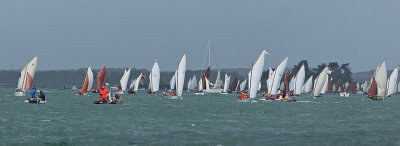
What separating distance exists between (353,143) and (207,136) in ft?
30.9

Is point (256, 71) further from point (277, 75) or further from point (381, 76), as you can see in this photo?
point (381, 76)

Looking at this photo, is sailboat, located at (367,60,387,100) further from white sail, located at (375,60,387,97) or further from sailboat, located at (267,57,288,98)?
sailboat, located at (267,57,288,98)

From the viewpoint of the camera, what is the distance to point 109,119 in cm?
5350

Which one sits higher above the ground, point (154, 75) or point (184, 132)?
point (154, 75)

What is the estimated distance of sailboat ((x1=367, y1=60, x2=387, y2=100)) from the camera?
371 ft

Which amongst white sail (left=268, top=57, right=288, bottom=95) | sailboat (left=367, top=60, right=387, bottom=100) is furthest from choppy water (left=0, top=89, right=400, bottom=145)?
sailboat (left=367, top=60, right=387, bottom=100)

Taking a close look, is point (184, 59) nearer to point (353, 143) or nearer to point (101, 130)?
point (101, 130)

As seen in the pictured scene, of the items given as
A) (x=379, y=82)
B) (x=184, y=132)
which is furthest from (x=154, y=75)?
(x=184, y=132)

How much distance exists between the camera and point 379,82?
378ft

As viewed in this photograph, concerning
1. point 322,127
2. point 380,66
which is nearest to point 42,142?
point 322,127

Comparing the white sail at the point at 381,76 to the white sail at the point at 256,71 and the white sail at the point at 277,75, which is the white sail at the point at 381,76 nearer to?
the white sail at the point at 277,75

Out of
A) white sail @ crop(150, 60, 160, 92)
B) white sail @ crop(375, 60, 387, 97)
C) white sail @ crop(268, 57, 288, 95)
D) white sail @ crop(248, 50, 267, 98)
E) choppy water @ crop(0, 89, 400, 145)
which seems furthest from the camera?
white sail @ crop(150, 60, 160, 92)

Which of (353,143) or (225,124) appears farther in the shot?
(225,124)

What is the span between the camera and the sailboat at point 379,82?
113m
